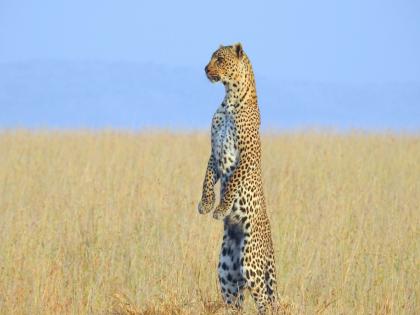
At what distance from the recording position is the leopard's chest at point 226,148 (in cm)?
566

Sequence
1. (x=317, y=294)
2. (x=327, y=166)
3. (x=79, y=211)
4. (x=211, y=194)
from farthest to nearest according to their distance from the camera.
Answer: (x=327, y=166) → (x=79, y=211) → (x=317, y=294) → (x=211, y=194)

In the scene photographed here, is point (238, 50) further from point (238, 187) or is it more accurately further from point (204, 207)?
point (204, 207)

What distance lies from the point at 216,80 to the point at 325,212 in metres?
4.86

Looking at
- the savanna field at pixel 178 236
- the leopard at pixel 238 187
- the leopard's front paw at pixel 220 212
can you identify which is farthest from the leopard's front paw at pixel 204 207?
the savanna field at pixel 178 236

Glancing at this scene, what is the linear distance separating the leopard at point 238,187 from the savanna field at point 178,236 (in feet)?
0.68

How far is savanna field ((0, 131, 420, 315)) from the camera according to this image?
7.11m

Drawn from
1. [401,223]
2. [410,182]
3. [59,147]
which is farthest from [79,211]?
[59,147]

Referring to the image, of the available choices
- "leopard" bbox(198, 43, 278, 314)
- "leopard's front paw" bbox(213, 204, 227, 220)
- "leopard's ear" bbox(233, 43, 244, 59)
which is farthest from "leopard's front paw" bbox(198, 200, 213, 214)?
"leopard's ear" bbox(233, 43, 244, 59)

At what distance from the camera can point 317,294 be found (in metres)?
7.56

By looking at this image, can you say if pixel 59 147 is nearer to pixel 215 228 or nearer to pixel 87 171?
pixel 87 171

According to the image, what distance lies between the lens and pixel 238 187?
18.3ft

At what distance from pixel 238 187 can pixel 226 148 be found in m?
0.28

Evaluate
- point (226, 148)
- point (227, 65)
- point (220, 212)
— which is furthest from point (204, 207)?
point (227, 65)

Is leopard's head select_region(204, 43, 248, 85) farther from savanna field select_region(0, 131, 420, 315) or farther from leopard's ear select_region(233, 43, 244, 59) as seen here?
savanna field select_region(0, 131, 420, 315)
